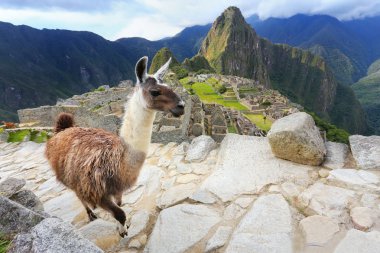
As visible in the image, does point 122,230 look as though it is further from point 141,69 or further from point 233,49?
point 233,49

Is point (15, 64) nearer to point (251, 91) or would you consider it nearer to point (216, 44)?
point (216, 44)

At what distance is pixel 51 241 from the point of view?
6.23ft

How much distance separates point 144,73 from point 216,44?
200 m

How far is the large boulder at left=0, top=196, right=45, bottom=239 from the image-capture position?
7.40 ft

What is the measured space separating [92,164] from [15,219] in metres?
1.26

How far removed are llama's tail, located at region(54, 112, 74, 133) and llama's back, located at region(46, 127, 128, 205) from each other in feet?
3.15

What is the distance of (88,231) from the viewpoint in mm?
3631

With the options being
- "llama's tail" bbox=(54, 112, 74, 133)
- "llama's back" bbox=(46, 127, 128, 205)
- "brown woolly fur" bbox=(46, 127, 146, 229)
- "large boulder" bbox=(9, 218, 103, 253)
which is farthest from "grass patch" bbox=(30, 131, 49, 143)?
"large boulder" bbox=(9, 218, 103, 253)

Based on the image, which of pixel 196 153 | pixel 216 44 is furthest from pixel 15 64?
pixel 196 153

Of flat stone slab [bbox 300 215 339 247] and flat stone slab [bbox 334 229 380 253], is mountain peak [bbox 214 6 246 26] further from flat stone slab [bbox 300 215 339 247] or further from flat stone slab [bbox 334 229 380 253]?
flat stone slab [bbox 334 229 380 253]

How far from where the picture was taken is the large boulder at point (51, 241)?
186 centimetres

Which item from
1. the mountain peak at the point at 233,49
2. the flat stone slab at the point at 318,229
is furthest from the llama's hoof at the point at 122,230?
the mountain peak at the point at 233,49

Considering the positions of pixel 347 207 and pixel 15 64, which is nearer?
pixel 347 207

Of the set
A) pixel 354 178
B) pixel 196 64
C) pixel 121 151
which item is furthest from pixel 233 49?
pixel 121 151
